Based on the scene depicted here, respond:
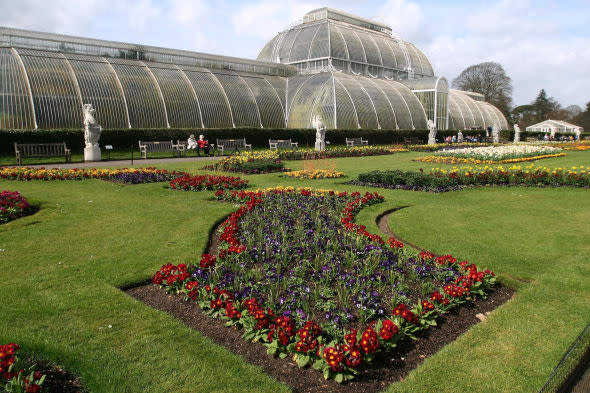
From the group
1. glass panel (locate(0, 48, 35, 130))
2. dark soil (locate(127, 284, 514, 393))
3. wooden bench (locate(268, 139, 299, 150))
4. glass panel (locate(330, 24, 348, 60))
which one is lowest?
dark soil (locate(127, 284, 514, 393))

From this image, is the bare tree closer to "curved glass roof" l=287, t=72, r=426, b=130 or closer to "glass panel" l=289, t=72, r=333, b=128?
"curved glass roof" l=287, t=72, r=426, b=130

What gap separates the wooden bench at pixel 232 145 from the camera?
1123 inches

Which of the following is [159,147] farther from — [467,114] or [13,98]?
[467,114]

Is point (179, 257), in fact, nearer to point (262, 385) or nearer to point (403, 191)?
point (262, 385)

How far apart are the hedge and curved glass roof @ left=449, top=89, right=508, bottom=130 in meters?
14.0

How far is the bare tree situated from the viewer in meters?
78.5

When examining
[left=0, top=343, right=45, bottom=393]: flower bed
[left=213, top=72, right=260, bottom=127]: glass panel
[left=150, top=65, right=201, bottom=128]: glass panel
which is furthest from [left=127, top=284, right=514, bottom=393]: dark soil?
[left=213, top=72, right=260, bottom=127]: glass panel

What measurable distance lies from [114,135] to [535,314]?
2641cm

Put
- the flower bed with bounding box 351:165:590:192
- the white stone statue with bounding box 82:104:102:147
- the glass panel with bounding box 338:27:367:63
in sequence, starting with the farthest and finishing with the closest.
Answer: the glass panel with bounding box 338:27:367:63, the white stone statue with bounding box 82:104:102:147, the flower bed with bounding box 351:165:590:192

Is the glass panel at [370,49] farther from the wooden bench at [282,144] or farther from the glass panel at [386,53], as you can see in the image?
the wooden bench at [282,144]

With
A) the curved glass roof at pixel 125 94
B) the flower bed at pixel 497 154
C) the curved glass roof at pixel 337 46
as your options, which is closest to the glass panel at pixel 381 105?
the curved glass roof at pixel 337 46

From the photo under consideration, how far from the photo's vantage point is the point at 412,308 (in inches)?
190

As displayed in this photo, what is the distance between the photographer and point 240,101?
118 ft

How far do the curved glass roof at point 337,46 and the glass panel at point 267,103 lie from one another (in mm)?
10284
